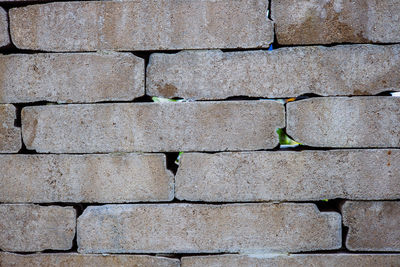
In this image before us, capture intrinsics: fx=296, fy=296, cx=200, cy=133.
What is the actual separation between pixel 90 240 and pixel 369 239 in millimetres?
2062

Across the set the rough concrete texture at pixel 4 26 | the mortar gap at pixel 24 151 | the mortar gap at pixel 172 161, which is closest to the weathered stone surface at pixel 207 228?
the mortar gap at pixel 172 161

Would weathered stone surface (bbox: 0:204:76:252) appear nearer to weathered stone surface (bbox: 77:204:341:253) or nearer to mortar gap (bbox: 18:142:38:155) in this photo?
weathered stone surface (bbox: 77:204:341:253)

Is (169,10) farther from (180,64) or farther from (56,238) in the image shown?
(56,238)

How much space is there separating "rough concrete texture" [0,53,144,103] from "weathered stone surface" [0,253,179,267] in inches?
46.6

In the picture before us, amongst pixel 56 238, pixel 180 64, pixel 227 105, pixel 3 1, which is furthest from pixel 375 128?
pixel 3 1

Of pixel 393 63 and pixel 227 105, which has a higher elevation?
pixel 393 63

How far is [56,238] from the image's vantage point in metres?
2.25

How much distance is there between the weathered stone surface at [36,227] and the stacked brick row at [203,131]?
0.01 m

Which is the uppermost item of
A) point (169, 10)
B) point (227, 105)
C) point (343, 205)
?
point (169, 10)

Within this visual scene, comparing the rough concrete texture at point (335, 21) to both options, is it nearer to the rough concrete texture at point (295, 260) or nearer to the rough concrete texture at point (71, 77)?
the rough concrete texture at point (71, 77)

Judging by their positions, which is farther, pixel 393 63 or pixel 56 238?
pixel 56 238

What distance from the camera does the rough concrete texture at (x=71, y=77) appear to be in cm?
218

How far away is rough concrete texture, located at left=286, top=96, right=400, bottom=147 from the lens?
2107 millimetres

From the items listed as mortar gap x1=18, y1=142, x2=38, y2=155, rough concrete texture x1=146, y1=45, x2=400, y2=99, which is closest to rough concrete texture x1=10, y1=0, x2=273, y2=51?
rough concrete texture x1=146, y1=45, x2=400, y2=99
